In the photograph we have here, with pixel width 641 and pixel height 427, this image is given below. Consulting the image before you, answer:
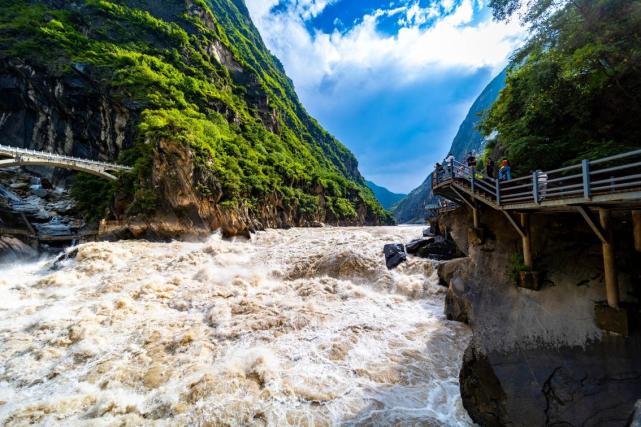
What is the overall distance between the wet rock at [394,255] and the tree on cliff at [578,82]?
25.8 feet

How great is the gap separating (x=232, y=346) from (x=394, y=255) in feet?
35.1

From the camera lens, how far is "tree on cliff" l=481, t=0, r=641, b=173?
7418mm

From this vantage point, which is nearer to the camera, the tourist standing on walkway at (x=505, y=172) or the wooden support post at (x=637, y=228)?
the wooden support post at (x=637, y=228)

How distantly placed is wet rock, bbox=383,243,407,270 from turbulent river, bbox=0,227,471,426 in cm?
42

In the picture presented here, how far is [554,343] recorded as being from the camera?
6.04 metres

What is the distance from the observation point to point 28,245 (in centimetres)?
2077

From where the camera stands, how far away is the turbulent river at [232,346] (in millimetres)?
6051

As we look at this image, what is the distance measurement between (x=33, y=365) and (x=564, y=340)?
14523 mm

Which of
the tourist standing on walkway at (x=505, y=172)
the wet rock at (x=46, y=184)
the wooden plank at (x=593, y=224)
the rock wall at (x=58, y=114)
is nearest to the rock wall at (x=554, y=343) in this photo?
the wooden plank at (x=593, y=224)

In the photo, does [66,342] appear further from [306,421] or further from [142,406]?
[306,421]

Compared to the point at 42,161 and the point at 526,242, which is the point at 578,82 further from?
the point at 42,161

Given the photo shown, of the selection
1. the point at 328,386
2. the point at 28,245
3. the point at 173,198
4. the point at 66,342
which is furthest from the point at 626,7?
the point at 28,245

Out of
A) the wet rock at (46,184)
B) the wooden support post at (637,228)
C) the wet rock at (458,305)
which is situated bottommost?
the wet rock at (458,305)

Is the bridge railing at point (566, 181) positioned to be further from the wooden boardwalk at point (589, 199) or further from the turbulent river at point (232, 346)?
the turbulent river at point (232, 346)
